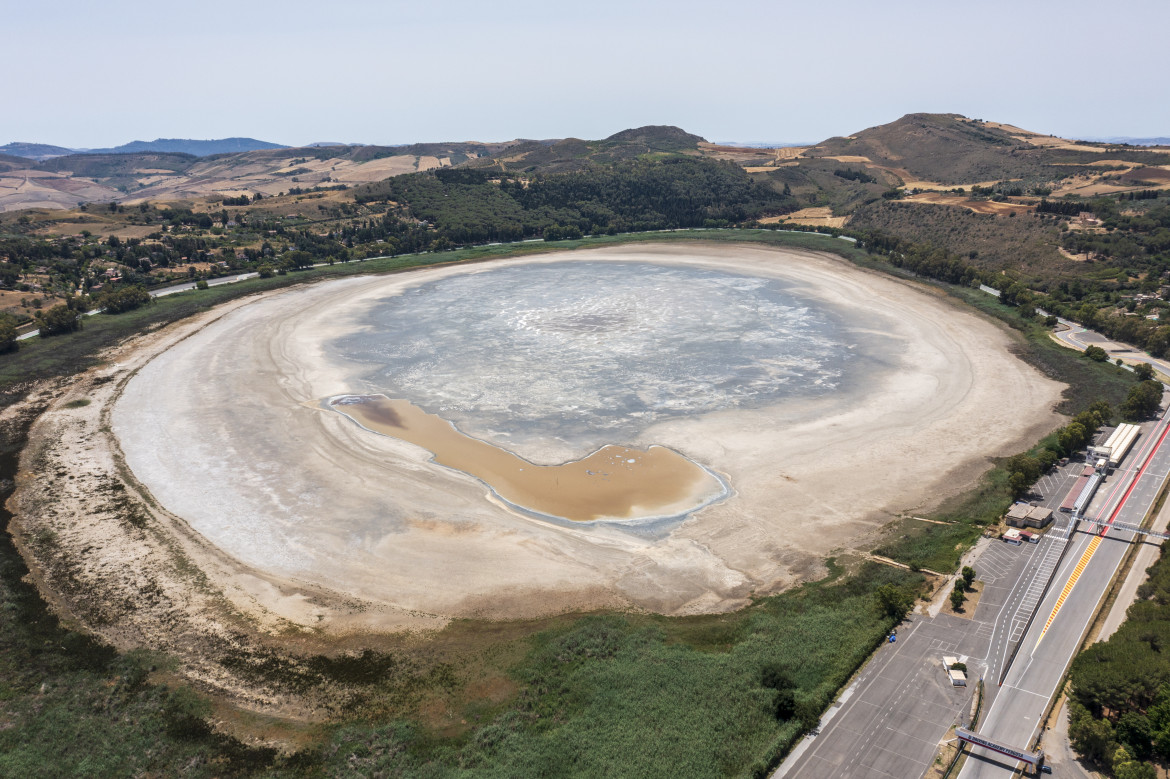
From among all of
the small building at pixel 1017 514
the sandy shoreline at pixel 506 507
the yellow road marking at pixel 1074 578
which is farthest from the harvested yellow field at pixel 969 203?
the yellow road marking at pixel 1074 578

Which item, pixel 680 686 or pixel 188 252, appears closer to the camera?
pixel 680 686

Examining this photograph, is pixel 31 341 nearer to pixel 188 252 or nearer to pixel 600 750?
pixel 188 252

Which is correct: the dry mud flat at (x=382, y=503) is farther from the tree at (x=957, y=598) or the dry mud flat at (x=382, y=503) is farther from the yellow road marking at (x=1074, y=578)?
the yellow road marking at (x=1074, y=578)

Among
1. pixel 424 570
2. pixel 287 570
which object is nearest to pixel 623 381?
pixel 424 570

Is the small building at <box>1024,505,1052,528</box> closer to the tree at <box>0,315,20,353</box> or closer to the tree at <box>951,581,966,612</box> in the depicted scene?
the tree at <box>951,581,966,612</box>

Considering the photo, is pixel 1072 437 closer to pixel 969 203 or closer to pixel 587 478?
pixel 587 478

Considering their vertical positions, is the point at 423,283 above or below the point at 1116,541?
above
